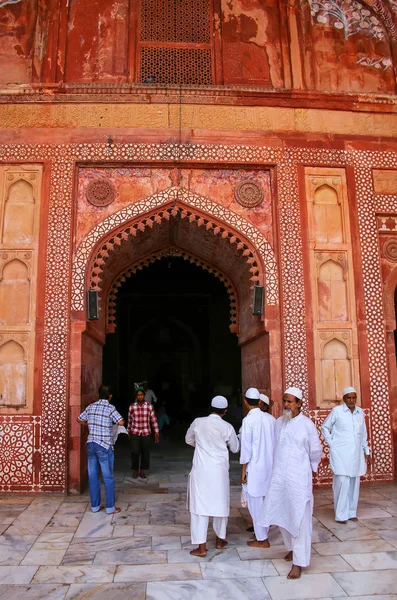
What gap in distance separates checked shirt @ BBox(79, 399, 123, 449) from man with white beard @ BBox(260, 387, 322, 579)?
2004mm

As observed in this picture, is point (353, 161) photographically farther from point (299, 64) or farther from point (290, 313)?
point (290, 313)

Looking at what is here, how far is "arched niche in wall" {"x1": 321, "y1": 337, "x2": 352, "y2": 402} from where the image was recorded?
21.4 feet

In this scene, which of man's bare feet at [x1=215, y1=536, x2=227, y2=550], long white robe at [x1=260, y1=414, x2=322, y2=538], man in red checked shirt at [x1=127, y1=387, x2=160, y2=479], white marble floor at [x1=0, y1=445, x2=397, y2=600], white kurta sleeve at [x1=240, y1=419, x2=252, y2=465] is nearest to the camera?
white marble floor at [x1=0, y1=445, x2=397, y2=600]

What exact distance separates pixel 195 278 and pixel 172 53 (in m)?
7.45

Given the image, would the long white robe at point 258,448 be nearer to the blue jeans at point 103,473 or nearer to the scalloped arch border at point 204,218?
the blue jeans at point 103,473

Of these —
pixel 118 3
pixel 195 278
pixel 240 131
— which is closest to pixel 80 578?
pixel 240 131

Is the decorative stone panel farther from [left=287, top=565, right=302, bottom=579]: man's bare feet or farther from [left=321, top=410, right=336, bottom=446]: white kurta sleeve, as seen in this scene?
[left=287, top=565, right=302, bottom=579]: man's bare feet

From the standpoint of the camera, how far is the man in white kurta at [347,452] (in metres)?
5.00

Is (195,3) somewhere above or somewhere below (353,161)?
above

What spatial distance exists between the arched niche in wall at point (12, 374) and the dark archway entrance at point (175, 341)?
749 cm

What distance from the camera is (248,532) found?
467 centimetres

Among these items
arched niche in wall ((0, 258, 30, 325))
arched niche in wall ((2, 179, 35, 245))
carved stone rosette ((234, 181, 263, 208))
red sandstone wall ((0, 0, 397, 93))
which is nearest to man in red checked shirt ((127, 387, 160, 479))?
arched niche in wall ((0, 258, 30, 325))

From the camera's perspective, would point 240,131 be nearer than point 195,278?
Yes

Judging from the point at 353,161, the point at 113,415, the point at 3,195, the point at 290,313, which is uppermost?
the point at 353,161
